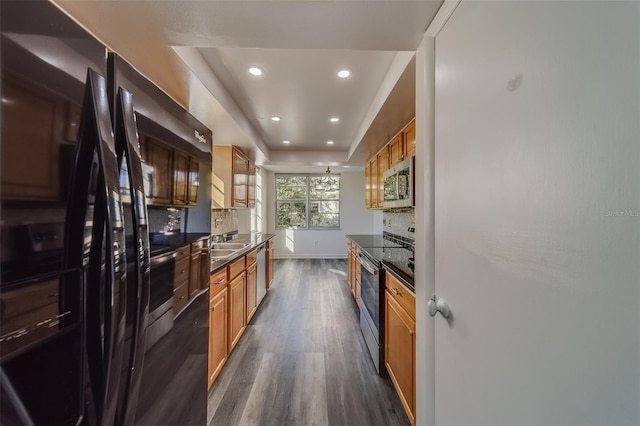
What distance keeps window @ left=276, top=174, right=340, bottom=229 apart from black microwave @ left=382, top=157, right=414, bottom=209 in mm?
4128

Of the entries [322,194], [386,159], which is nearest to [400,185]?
[386,159]

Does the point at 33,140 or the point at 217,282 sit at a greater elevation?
the point at 33,140

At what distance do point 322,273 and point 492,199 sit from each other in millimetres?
4907

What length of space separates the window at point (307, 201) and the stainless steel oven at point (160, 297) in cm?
610

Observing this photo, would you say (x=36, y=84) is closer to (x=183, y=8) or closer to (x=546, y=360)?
(x=183, y=8)

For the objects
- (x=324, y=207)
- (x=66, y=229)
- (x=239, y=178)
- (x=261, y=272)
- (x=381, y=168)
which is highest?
(x=381, y=168)

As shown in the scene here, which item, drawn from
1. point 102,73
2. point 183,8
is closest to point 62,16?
point 102,73

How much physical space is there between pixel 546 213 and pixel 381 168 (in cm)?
304

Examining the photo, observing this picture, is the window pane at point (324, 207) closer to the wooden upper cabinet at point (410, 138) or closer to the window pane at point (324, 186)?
the window pane at point (324, 186)

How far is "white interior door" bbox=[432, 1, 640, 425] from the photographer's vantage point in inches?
15.9

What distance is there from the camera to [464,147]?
82 centimetres

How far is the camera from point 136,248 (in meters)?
0.68

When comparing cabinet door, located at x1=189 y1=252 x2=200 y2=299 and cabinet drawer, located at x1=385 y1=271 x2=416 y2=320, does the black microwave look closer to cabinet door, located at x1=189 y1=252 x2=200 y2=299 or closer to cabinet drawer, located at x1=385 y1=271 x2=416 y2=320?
cabinet drawer, located at x1=385 y1=271 x2=416 y2=320

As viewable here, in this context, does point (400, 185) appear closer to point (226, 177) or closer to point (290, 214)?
point (226, 177)
